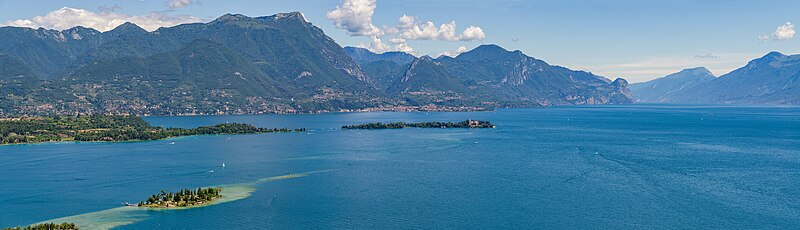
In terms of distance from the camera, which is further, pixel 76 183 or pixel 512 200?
pixel 76 183

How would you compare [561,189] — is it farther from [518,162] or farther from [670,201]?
[518,162]

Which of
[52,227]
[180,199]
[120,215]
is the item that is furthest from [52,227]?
[180,199]

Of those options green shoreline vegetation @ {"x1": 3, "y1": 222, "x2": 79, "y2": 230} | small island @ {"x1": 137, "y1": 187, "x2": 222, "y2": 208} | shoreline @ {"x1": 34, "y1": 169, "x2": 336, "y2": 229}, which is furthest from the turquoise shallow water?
green shoreline vegetation @ {"x1": 3, "y1": 222, "x2": 79, "y2": 230}

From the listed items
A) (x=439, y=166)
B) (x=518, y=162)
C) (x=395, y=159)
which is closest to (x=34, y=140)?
(x=395, y=159)

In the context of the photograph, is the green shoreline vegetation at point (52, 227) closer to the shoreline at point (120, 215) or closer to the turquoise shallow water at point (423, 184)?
the shoreline at point (120, 215)

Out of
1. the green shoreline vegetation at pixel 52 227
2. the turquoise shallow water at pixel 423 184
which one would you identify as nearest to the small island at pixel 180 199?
the turquoise shallow water at pixel 423 184

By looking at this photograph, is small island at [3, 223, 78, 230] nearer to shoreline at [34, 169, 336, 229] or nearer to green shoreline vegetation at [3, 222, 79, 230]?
green shoreline vegetation at [3, 222, 79, 230]

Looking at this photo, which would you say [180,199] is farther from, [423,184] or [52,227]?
[423,184]

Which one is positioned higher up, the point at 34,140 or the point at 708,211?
the point at 34,140
